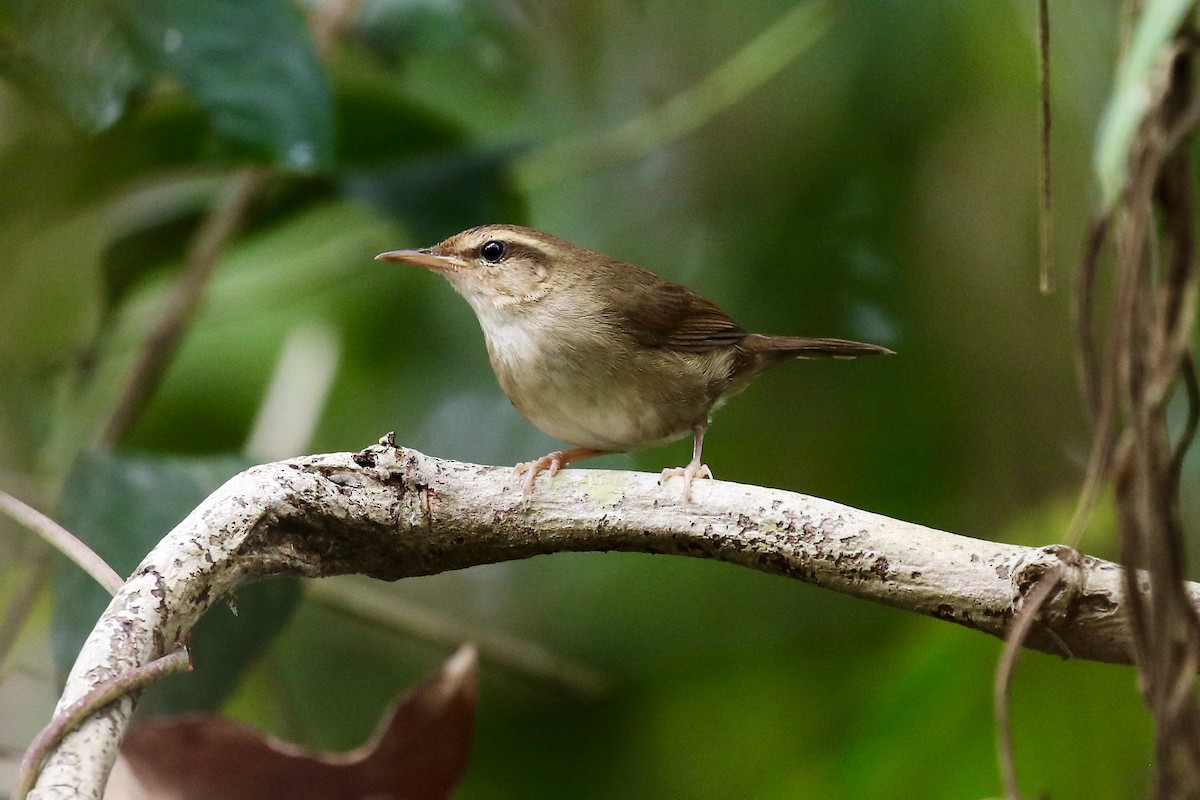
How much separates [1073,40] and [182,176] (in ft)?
10.6

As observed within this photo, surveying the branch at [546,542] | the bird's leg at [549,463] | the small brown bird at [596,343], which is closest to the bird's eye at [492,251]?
the small brown bird at [596,343]

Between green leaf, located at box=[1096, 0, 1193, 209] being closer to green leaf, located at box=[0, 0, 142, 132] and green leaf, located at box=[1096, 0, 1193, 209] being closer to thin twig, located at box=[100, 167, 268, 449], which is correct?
green leaf, located at box=[0, 0, 142, 132]

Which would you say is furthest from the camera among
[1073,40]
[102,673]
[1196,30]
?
[1073,40]

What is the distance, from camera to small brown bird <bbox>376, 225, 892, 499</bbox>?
121 inches

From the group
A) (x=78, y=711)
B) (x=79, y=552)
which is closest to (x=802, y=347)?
(x=79, y=552)

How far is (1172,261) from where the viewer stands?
133cm

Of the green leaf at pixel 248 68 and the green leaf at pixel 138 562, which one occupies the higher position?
the green leaf at pixel 248 68

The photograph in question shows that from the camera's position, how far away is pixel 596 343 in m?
3.12

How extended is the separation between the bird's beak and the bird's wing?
1.57 feet

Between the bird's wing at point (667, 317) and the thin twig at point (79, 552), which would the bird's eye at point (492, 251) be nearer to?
the bird's wing at point (667, 317)

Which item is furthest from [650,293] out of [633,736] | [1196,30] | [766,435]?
[1196,30]

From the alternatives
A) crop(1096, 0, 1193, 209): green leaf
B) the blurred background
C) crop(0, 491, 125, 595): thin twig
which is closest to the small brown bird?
the blurred background

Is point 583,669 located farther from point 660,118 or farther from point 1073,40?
point 1073,40

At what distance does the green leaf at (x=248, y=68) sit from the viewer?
3316 mm
